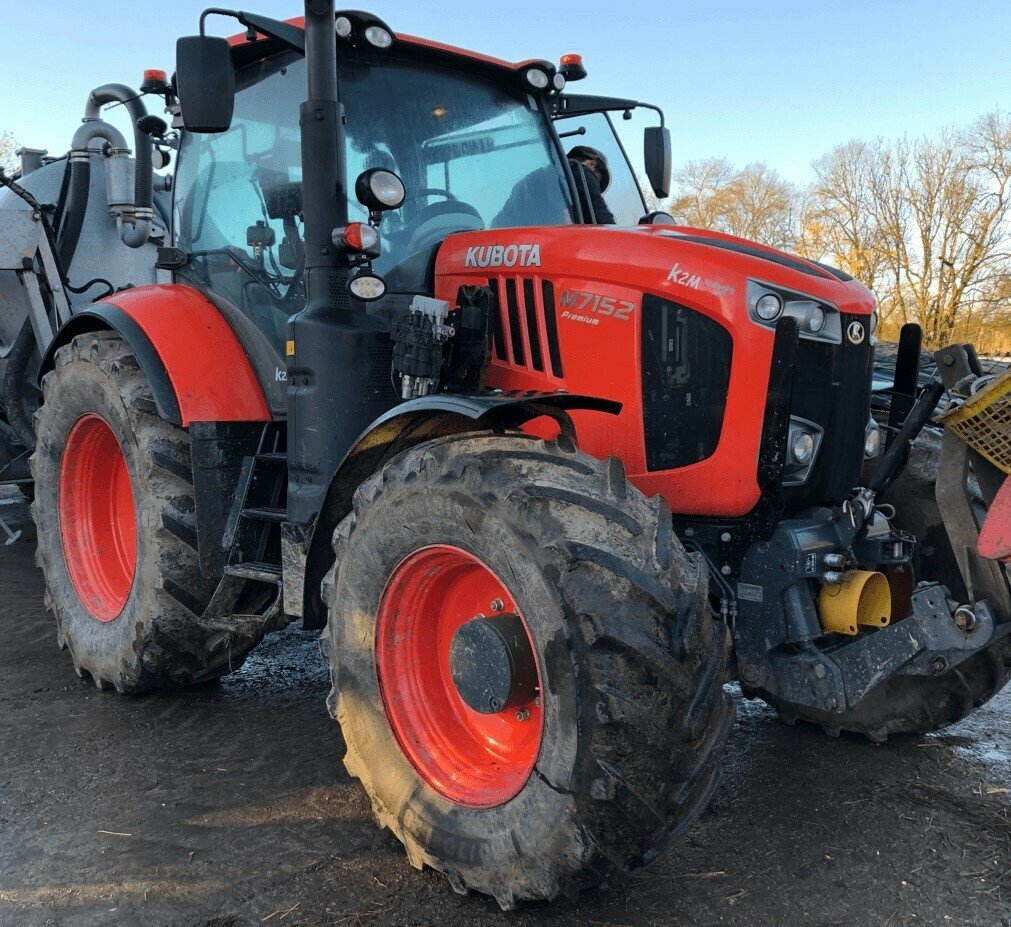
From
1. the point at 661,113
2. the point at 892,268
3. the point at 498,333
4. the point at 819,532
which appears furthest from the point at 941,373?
the point at 892,268

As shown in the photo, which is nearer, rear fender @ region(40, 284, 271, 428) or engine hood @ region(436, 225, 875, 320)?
engine hood @ region(436, 225, 875, 320)

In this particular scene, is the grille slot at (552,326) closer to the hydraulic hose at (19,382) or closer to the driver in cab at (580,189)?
the driver in cab at (580,189)

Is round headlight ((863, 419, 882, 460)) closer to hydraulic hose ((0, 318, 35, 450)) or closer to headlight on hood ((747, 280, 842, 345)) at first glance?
headlight on hood ((747, 280, 842, 345))

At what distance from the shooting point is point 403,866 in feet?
9.03

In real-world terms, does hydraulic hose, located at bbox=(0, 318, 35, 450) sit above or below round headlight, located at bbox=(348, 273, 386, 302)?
below

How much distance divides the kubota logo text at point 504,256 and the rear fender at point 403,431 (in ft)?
1.67

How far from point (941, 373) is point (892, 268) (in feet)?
71.4

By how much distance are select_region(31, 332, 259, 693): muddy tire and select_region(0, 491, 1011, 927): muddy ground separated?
25 centimetres

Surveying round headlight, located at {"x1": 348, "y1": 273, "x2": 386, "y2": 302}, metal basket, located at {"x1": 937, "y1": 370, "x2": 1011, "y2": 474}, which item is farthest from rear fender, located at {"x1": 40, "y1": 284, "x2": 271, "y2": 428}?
metal basket, located at {"x1": 937, "y1": 370, "x2": 1011, "y2": 474}

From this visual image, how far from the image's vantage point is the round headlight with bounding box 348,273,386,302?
125 inches

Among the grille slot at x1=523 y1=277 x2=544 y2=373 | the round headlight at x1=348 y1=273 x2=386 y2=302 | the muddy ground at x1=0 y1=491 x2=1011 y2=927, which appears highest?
the round headlight at x1=348 y1=273 x2=386 y2=302

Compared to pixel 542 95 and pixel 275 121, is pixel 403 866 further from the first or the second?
pixel 542 95

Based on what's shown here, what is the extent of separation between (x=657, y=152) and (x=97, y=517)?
3.07 m

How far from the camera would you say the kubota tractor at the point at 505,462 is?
91.4 inches
